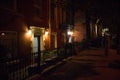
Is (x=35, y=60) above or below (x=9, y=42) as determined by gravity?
below

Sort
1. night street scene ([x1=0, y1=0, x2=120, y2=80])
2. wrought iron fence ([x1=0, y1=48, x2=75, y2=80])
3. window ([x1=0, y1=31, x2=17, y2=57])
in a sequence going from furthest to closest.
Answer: window ([x1=0, y1=31, x2=17, y2=57]), night street scene ([x1=0, y1=0, x2=120, y2=80]), wrought iron fence ([x1=0, y1=48, x2=75, y2=80])

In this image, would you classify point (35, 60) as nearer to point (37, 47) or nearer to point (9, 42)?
point (9, 42)

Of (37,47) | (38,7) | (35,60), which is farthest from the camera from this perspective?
(38,7)

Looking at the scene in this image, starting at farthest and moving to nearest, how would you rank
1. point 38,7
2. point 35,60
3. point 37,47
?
1. point 38,7
2. point 37,47
3. point 35,60

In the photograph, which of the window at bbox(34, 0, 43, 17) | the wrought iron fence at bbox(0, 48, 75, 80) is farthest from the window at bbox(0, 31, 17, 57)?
the window at bbox(34, 0, 43, 17)

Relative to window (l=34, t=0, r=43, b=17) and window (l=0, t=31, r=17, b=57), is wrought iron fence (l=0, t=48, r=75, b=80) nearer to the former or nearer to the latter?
window (l=0, t=31, r=17, b=57)

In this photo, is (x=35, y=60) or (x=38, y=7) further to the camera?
(x=38, y=7)

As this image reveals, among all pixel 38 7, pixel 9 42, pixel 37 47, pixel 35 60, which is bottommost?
pixel 35 60

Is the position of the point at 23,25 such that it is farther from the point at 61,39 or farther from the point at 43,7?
the point at 61,39

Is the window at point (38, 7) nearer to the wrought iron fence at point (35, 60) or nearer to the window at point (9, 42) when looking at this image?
the wrought iron fence at point (35, 60)

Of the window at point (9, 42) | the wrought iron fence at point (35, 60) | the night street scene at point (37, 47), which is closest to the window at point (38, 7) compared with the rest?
the night street scene at point (37, 47)

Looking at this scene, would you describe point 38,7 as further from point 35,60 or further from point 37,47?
point 35,60

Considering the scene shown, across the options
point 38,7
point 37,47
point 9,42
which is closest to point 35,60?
point 9,42

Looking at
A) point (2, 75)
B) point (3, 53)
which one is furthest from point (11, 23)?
point (2, 75)
